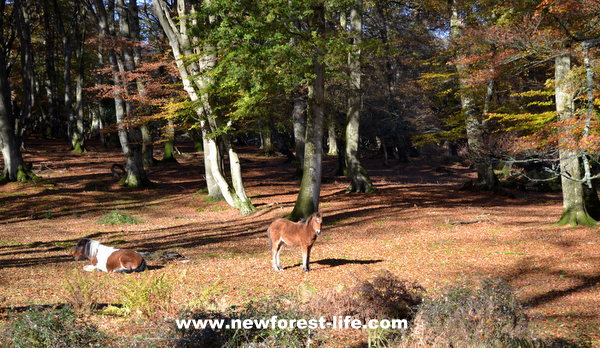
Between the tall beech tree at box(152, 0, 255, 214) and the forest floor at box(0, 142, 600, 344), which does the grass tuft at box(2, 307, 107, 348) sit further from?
the tall beech tree at box(152, 0, 255, 214)

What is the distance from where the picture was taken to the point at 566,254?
1291 cm

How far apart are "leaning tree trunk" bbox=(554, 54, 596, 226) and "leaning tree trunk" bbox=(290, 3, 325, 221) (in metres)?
7.43

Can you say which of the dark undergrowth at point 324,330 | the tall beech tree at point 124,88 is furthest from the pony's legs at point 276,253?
the tall beech tree at point 124,88

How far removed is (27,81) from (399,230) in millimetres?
29016

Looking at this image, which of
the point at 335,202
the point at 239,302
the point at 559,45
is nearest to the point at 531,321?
the point at 239,302

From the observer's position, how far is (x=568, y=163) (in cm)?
1537

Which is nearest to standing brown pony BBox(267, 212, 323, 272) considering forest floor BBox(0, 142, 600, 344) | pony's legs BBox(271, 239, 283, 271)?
pony's legs BBox(271, 239, 283, 271)

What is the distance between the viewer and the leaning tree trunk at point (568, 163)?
14.9m

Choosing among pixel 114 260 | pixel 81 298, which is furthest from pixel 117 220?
pixel 81 298

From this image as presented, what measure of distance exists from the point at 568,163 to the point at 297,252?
866 cm

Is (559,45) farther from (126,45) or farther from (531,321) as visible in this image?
(126,45)

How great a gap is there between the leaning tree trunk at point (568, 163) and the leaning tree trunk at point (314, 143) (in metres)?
7.43

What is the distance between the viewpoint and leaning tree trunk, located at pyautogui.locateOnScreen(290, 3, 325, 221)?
58.5 feet

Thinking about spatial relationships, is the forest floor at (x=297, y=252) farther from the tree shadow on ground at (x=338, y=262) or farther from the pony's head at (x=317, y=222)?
the pony's head at (x=317, y=222)
